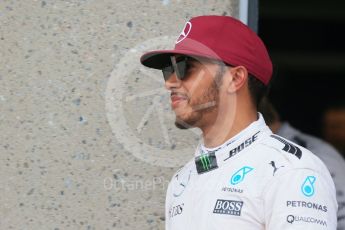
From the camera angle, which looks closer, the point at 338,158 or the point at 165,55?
the point at 165,55

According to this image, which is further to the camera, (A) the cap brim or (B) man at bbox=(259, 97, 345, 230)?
(B) man at bbox=(259, 97, 345, 230)

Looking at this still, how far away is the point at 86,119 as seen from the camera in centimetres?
278

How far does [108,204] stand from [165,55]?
2.46 ft

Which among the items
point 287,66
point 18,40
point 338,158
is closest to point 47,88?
point 18,40

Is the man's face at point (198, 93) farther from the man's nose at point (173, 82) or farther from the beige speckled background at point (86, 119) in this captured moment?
the beige speckled background at point (86, 119)

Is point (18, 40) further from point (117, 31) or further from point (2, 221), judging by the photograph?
point (2, 221)

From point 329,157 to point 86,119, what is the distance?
3.74 feet

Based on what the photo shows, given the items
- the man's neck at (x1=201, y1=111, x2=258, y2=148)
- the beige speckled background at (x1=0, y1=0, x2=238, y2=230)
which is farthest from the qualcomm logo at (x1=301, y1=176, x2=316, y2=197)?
the beige speckled background at (x1=0, y1=0, x2=238, y2=230)

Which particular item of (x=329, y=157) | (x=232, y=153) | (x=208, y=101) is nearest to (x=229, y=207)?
(x=232, y=153)

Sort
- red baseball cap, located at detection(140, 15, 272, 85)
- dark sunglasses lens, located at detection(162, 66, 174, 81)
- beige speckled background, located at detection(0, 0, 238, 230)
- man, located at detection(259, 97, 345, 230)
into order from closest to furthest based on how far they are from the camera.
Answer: red baseball cap, located at detection(140, 15, 272, 85) → dark sunglasses lens, located at detection(162, 66, 174, 81) → beige speckled background, located at detection(0, 0, 238, 230) → man, located at detection(259, 97, 345, 230)

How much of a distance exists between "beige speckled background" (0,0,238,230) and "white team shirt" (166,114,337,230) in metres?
0.62

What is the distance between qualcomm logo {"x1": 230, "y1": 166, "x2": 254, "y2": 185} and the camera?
197cm

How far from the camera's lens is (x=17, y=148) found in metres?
2.79

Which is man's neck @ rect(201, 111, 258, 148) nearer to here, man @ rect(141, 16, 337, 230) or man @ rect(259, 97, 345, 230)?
man @ rect(141, 16, 337, 230)
